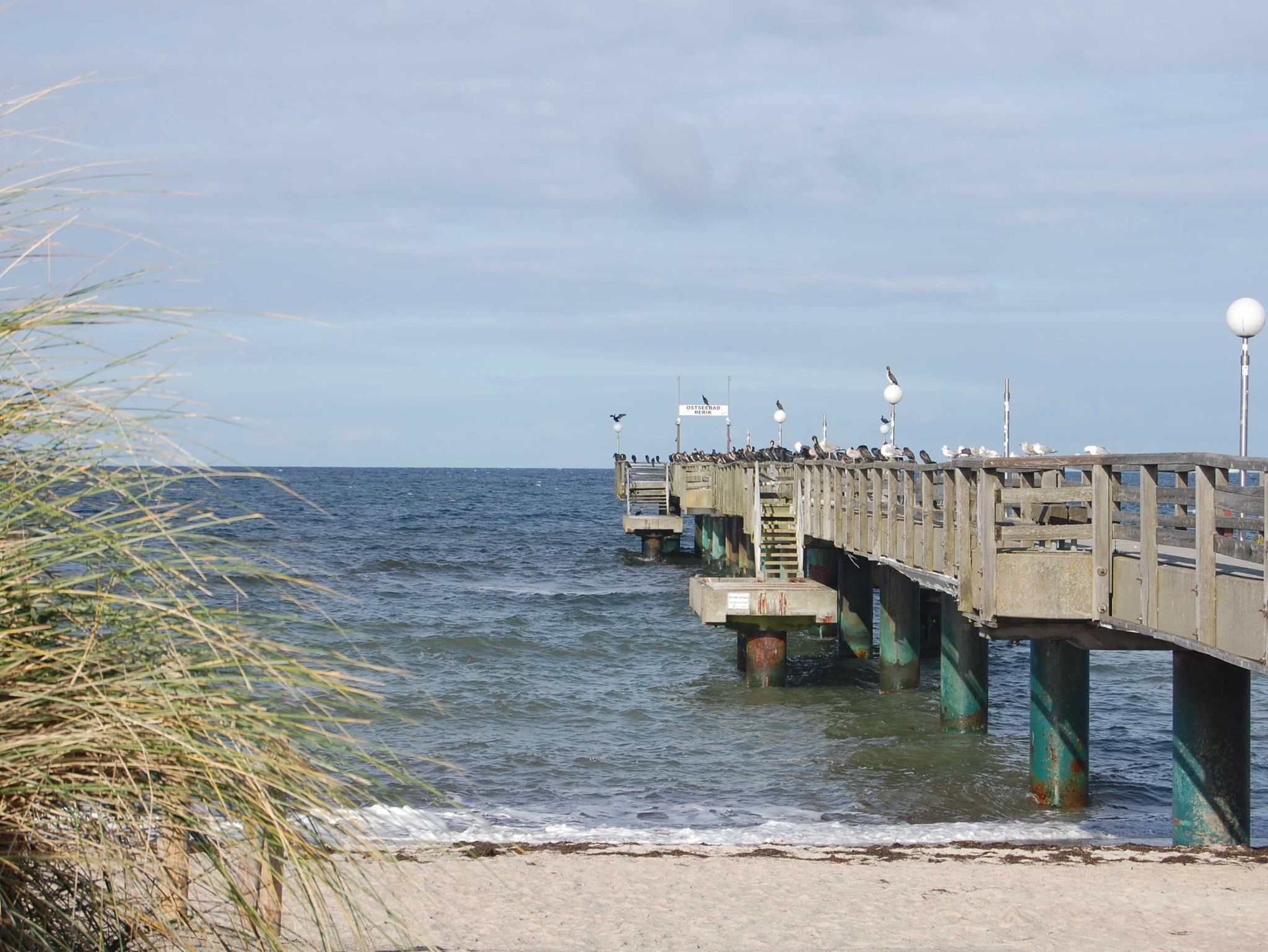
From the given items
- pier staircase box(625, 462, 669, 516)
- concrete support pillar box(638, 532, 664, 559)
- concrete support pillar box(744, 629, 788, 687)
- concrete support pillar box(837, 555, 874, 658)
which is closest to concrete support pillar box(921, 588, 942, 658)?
concrete support pillar box(837, 555, 874, 658)

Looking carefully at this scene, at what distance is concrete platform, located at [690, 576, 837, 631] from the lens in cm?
1772

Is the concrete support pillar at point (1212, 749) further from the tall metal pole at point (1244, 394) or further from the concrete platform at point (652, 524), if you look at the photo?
the concrete platform at point (652, 524)

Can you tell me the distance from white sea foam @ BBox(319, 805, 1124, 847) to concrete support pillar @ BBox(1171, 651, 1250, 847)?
1.12m

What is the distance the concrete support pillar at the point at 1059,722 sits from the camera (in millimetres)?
11812

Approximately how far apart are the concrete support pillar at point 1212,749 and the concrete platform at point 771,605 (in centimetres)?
795

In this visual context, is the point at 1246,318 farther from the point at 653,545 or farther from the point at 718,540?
the point at 653,545

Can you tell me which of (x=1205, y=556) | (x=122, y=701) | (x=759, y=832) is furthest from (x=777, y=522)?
(x=122, y=701)

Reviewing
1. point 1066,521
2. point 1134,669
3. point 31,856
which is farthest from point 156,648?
point 1134,669

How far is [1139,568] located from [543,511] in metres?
79.5

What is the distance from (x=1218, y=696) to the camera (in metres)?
9.47

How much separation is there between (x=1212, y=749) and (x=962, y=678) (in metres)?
6.15

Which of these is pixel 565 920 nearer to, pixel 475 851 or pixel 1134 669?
pixel 475 851

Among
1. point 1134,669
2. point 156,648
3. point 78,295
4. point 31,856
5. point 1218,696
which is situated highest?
point 78,295

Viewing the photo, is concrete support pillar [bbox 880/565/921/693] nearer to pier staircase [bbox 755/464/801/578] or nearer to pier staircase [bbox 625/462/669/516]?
pier staircase [bbox 755/464/801/578]
